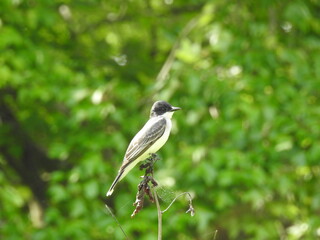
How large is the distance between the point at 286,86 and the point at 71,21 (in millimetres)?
3602

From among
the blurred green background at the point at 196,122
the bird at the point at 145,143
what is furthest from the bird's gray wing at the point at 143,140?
the blurred green background at the point at 196,122

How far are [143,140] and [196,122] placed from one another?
3.39 meters

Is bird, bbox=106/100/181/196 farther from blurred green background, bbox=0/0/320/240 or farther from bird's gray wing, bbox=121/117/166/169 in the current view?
blurred green background, bbox=0/0/320/240

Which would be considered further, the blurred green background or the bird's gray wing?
the blurred green background

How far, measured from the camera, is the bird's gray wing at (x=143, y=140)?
3.70 meters

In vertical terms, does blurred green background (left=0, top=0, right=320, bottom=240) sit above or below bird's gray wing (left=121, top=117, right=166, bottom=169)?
below

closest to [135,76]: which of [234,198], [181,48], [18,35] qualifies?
[181,48]

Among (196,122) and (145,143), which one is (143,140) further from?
(196,122)

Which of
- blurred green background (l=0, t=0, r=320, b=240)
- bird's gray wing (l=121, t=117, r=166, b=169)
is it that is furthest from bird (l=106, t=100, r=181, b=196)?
blurred green background (l=0, t=0, r=320, b=240)

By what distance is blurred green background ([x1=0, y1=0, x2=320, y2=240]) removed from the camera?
6656mm

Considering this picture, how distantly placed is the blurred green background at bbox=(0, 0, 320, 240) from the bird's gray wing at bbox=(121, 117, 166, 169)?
2.61 meters

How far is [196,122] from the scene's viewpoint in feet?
23.3

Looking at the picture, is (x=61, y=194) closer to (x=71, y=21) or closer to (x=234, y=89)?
(x=234, y=89)

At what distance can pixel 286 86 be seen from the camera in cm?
684
